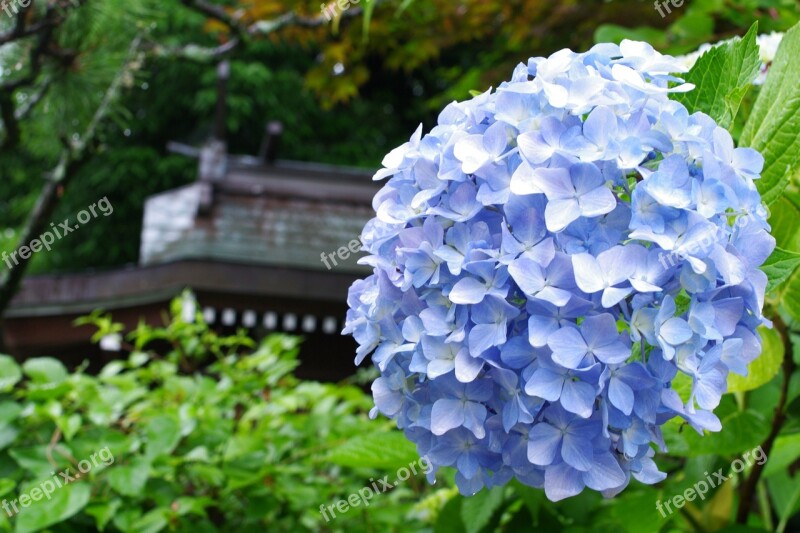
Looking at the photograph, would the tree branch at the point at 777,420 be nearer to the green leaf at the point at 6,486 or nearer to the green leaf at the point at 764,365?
the green leaf at the point at 764,365

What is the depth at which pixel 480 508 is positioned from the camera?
126cm

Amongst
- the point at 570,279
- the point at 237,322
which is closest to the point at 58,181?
the point at 570,279

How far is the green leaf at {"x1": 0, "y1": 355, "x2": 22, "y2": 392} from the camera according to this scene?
1553 millimetres

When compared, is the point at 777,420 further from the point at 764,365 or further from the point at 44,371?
the point at 44,371

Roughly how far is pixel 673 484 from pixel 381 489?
2.69 feet

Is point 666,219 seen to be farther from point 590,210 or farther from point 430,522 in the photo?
point 430,522

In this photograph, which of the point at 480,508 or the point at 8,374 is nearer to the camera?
the point at 480,508

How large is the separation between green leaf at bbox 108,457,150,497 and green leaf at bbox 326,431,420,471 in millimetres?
414

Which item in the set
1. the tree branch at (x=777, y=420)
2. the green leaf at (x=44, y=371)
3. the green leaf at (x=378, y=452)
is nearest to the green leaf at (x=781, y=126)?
the tree branch at (x=777, y=420)

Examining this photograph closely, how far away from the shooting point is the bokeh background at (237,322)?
1388 mm

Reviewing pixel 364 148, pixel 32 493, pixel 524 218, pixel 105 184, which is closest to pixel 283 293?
pixel 32 493

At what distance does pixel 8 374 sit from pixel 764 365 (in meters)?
1.37

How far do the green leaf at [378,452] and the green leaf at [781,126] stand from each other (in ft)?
2.03

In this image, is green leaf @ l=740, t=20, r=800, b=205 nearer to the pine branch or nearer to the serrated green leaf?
the serrated green leaf
